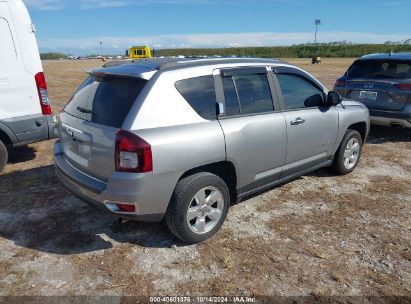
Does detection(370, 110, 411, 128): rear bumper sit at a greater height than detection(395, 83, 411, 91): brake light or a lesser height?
lesser

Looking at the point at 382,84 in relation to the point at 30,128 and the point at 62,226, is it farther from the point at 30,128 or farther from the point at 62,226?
the point at 30,128

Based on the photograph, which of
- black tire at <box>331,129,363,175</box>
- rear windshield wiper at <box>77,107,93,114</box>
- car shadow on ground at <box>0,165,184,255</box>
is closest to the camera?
rear windshield wiper at <box>77,107,93,114</box>

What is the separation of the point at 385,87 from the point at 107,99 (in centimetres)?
585

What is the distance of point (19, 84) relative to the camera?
5.61 metres

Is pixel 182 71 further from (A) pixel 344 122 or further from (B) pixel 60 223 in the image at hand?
(A) pixel 344 122

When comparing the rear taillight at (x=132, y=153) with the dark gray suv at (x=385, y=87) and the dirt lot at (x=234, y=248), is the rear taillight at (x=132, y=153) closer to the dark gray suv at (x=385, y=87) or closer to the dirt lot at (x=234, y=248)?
the dirt lot at (x=234, y=248)

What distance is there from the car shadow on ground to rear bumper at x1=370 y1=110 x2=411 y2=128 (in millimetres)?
5304

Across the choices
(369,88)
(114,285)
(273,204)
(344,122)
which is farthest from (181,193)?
(369,88)

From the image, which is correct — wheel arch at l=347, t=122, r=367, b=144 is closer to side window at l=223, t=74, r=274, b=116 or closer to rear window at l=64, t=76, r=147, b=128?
side window at l=223, t=74, r=274, b=116

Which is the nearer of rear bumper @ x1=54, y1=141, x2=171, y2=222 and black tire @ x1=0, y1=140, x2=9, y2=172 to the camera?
rear bumper @ x1=54, y1=141, x2=171, y2=222

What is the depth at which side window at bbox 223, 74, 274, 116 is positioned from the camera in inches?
151

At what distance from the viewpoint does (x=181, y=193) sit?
11.1 feet

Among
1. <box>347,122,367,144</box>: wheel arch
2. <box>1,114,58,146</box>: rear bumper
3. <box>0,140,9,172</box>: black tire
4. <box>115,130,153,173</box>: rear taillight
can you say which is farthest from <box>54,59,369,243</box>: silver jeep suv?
<box>0,140,9,172</box>: black tire

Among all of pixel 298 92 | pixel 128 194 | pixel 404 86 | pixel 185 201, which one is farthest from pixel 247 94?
pixel 404 86
